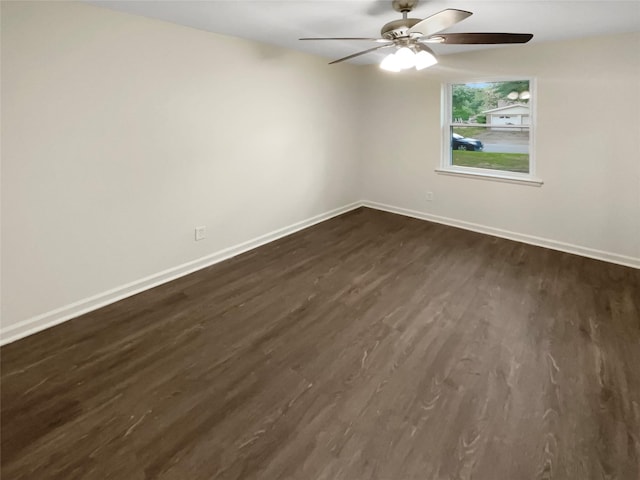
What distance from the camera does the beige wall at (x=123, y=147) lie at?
8.16ft

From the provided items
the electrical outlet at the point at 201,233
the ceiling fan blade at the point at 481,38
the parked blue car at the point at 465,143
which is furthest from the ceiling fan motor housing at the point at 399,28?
the parked blue car at the point at 465,143

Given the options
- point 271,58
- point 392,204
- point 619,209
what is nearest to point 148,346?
point 271,58

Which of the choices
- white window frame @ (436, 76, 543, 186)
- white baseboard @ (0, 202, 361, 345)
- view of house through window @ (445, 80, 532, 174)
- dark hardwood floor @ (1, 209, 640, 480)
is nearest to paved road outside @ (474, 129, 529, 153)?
view of house through window @ (445, 80, 532, 174)

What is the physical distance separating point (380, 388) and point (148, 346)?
1.54m

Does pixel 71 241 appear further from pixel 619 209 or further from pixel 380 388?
pixel 619 209

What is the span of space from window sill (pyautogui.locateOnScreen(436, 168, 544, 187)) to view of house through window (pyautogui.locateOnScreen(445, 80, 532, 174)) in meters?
0.12

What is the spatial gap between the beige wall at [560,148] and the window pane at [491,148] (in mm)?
245

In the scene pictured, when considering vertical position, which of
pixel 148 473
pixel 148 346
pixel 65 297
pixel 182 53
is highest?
pixel 182 53

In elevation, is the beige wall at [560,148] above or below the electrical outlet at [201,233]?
above

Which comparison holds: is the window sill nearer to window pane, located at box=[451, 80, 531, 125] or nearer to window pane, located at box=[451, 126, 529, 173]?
window pane, located at box=[451, 126, 529, 173]

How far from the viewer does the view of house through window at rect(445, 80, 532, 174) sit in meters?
4.36

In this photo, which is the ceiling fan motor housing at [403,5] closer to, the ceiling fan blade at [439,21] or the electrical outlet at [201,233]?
the ceiling fan blade at [439,21]

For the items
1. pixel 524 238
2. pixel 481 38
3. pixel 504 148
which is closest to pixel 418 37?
pixel 481 38

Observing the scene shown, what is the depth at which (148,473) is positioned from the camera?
1644 millimetres
